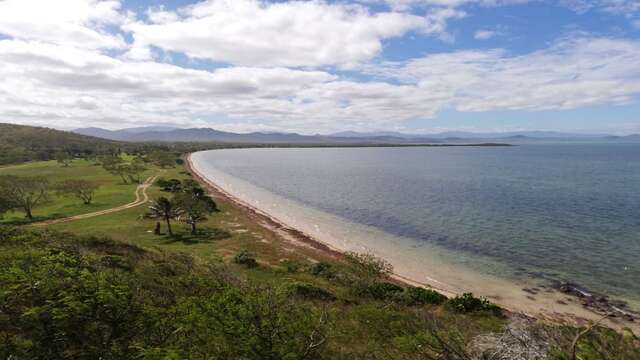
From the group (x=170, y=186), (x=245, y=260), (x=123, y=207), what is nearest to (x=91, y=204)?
(x=123, y=207)

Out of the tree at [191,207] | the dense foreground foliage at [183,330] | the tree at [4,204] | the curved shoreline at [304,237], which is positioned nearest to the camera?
the dense foreground foliage at [183,330]

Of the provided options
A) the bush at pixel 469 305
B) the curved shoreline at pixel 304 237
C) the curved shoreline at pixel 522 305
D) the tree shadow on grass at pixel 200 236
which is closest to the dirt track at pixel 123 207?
the curved shoreline at pixel 304 237

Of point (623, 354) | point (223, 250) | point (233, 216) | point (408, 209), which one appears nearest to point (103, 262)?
point (223, 250)

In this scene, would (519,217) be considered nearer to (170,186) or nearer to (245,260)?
(245,260)

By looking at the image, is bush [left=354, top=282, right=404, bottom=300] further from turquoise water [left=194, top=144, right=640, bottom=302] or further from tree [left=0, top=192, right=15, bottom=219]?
tree [left=0, top=192, right=15, bottom=219]

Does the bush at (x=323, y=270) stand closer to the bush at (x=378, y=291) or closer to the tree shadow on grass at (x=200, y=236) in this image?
the bush at (x=378, y=291)

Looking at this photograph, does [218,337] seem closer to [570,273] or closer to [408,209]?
[570,273]
